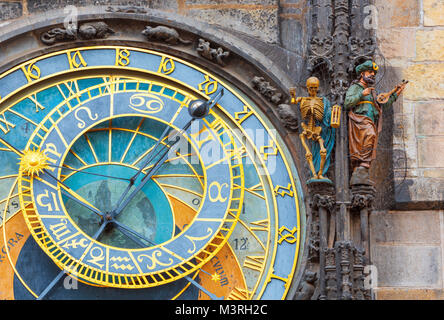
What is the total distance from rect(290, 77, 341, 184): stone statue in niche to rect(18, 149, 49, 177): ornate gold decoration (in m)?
1.66

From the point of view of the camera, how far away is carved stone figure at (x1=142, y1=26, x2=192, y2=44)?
10.7 meters

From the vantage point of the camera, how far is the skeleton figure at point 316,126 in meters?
10.2

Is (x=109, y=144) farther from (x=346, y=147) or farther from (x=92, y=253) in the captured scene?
(x=346, y=147)

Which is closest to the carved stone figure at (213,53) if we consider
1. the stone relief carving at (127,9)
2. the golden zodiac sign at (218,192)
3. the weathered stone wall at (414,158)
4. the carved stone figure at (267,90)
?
the carved stone figure at (267,90)

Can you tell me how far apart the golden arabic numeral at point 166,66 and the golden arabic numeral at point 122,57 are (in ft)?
0.74

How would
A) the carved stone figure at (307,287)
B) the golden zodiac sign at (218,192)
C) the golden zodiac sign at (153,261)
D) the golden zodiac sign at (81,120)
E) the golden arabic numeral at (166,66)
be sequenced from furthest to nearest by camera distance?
1. the golden arabic numeral at (166,66)
2. the golden zodiac sign at (81,120)
3. the golden zodiac sign at (218,192)
4. the golden zodiac sign at (153,261)
5. the carved stone figure at (307,287)

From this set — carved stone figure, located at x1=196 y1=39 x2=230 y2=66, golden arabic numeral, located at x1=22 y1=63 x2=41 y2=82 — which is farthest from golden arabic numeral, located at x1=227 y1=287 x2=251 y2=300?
golden arabic numeral, located at x1=22 y1=63 x2=41 y2=82

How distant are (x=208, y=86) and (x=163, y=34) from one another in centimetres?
46

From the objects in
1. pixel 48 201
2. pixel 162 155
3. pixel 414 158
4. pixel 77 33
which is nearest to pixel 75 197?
pixel 48 201

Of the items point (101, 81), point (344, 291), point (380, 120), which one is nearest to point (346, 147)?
point (380, 120)

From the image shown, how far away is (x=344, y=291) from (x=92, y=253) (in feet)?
5.34

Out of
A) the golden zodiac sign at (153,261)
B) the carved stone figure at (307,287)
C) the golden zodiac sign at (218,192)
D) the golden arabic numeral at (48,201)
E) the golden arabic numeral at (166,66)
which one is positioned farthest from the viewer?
the golden arabic numeral at (166,66)

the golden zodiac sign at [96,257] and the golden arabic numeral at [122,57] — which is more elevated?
the golden arabic numeral at [122,57]

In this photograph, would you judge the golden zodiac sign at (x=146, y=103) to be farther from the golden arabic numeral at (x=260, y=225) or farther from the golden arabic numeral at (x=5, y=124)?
the golden arabic numeral at (x=260, y=225)
